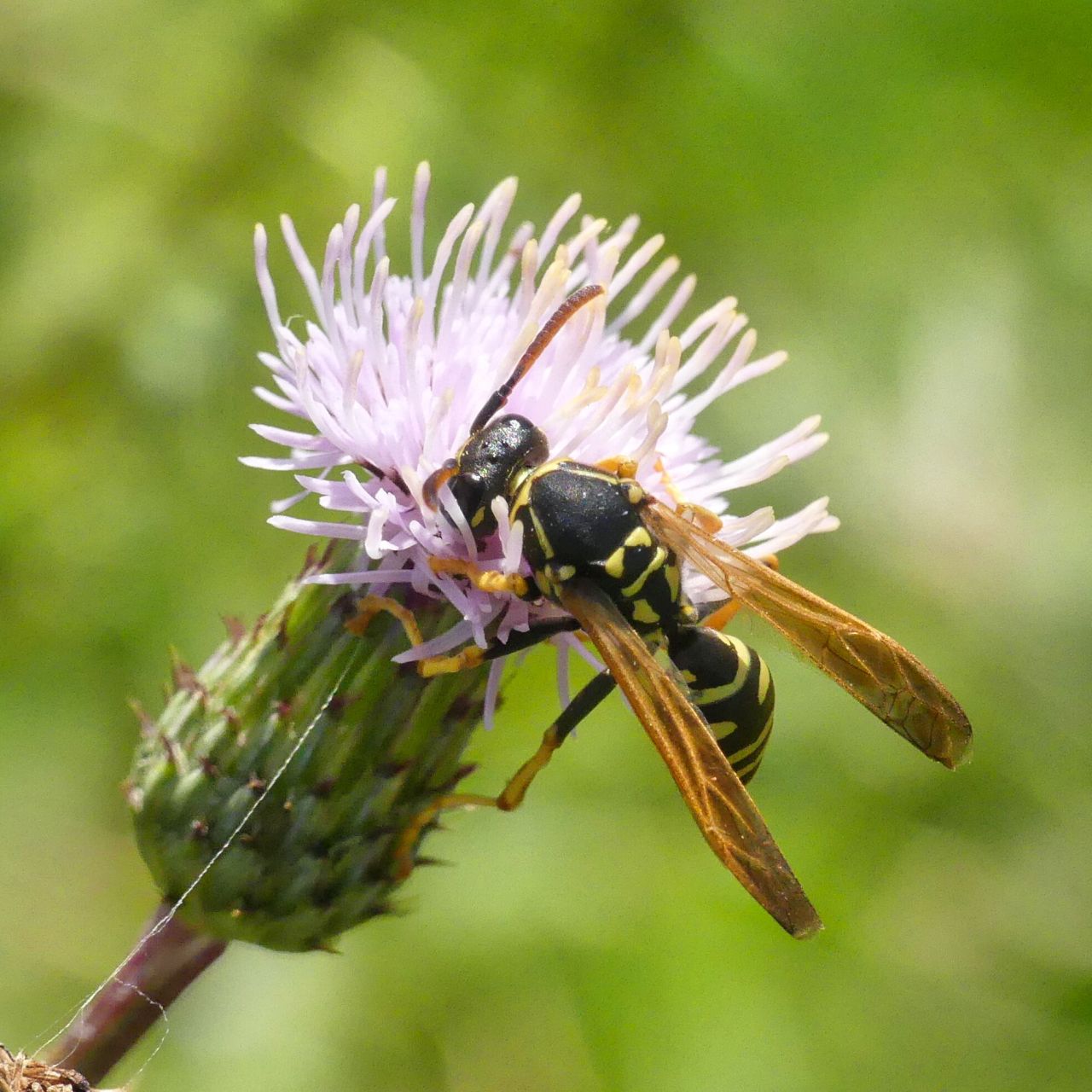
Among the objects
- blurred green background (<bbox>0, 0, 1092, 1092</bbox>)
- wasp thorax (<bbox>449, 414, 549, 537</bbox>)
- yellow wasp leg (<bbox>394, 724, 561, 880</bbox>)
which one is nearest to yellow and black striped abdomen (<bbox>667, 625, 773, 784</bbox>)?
yellow wasp leg (<bbox>394, 724, 561, 880</bbox>)

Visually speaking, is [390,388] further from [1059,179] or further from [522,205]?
[1059,179]

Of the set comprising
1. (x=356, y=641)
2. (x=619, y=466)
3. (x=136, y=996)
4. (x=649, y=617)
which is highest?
(x=619, y=466)

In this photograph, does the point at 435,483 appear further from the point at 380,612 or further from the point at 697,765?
the point at 697,765

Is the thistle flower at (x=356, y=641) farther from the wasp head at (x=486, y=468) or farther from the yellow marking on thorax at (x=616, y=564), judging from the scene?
the yellow marking on thorax at (x=616, y=564)

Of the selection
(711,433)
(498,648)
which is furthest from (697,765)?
(711,433)

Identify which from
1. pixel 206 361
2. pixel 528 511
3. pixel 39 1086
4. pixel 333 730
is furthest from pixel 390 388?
pixel 206 361

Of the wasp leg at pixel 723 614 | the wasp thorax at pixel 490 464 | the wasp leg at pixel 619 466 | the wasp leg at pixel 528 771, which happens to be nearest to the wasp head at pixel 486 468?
the wasp thorax at pixel 490 464

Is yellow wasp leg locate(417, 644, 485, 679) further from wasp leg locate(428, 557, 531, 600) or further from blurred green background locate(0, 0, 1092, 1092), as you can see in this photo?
blurred green background locate(0, 0, 1092, 1092)
